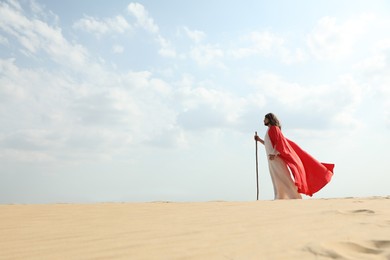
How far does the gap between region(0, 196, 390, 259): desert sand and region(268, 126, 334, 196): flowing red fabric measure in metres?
5.08

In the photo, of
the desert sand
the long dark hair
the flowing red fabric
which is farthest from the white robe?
the desert sand

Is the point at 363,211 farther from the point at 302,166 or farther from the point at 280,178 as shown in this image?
the point at 302,166

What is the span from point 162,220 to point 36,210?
75.3 inches

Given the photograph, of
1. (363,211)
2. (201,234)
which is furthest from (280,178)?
(201,234)

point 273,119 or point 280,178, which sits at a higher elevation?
point 273,119

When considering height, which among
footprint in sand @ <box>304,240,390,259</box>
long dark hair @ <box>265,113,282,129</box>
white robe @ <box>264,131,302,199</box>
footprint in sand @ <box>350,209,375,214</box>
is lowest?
footprint in sand @ <box>304,240,390,259</box>

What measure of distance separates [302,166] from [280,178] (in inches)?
28.8

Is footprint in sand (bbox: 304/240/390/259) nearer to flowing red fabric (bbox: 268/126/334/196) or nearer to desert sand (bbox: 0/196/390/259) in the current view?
desert sand (bbox: 0/196/390/259)

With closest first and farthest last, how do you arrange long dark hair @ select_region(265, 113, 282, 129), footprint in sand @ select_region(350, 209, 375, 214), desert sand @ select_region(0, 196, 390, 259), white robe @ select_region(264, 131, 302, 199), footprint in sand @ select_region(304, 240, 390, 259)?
footprint in sand @ select_region(304, 240, 390, 259)
desert sand @ select_region(0, 196, 390, 259)
footprint in sand @ select_region(350, 209, 375, 214)
white robe @ select_region(264, 131, 302, 199)
long dark hair @ select_region(265, 113, 282, 129)

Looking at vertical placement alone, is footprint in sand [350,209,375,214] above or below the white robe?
below

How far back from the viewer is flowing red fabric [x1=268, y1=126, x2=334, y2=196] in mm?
9727

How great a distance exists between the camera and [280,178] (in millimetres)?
9688

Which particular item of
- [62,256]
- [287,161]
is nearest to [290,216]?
[62,256]

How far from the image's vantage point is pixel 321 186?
10.0 metres
